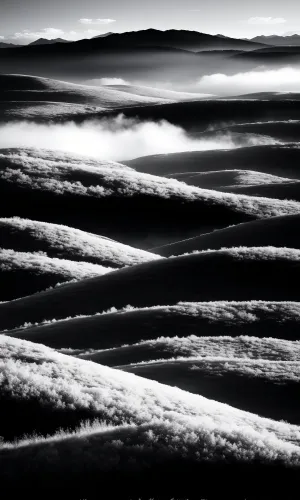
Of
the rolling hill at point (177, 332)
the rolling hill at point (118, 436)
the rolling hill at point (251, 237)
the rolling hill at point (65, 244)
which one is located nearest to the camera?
the rolling hill at point (118, 436)

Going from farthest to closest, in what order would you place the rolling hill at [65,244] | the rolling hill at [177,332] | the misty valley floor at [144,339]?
the rolling hill at [65,244]
the rolling hill at [177,332]
the misty valley floor at [144,339]

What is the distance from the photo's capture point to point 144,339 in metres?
32.8

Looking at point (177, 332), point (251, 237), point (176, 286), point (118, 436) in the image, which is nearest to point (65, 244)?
point (251, 237)

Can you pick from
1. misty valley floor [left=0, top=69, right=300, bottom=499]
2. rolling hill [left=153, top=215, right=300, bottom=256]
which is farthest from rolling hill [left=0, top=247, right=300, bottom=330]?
rolling hill [left=153, top=215, right=300, bottom=256]

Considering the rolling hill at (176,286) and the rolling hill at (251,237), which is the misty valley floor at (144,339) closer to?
the rolling hill at (176,286)

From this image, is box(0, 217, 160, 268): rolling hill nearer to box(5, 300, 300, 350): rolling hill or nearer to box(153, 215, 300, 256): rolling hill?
box(153, 215, 300, 256): rolling hill

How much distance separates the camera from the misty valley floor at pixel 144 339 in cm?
1191

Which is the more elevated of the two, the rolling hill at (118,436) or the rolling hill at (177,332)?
the rolling hill at (118,436)

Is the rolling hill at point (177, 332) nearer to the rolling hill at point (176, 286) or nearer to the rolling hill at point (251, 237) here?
the rolling hill at point (176, 286)

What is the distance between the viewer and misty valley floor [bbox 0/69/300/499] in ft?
39.1

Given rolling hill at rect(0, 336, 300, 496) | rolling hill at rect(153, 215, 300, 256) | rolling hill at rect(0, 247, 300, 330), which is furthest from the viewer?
rolling hill at rect(153, 215, 300, 256)

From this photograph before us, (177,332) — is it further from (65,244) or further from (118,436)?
(65,244)

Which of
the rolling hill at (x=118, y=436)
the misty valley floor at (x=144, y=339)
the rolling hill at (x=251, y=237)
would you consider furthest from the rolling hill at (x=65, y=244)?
the rolling hill at (x=118, y=436)

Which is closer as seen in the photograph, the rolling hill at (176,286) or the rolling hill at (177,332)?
the rolling hill at (177,332)
